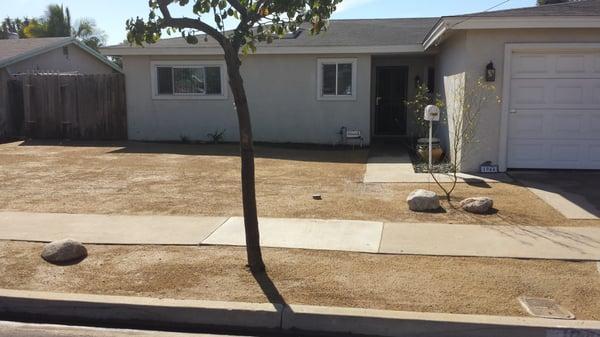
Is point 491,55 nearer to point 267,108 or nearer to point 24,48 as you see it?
point 267,108

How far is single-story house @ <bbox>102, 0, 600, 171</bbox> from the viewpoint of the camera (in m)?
11.1

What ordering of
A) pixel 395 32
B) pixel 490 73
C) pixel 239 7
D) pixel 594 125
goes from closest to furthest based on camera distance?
pixel 239 7 → pixel 490 73 → pixel 594 125 → pixel 395 32

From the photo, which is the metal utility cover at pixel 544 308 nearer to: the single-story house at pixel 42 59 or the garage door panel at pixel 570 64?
the garage door panel at pixel 570 64

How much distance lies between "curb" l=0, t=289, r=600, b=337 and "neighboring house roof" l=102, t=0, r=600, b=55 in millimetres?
6392

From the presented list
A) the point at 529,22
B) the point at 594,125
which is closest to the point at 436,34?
the point at 529,22

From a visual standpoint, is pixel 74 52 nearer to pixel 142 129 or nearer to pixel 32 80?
pixel 32 80

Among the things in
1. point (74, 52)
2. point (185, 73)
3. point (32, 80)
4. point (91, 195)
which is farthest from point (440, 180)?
point (74, 52)

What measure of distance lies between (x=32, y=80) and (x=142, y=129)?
4272mm

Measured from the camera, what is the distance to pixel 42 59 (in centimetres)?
2333

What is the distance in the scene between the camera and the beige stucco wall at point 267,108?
17.1 meters

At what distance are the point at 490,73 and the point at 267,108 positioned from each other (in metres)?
8.05

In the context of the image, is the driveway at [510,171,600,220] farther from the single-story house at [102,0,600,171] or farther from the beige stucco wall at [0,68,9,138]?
the beige stucco wall at [0,68,9,138]

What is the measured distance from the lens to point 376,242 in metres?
6.67

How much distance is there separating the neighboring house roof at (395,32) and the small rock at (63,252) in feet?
17.0
